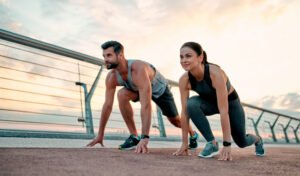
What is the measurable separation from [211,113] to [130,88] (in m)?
0.79

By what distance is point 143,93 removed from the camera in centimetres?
218

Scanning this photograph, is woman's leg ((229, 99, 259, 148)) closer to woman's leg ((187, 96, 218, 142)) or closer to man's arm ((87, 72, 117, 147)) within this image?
woman's leg ((187, 96, 218, 142))

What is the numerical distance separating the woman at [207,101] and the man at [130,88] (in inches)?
12.0

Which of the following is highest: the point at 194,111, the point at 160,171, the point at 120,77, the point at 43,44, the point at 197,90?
the point at 43,44

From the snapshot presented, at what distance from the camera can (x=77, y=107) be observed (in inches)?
120

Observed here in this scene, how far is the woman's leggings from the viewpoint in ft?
6.73

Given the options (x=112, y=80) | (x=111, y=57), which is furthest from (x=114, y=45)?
(x=112, y=80)

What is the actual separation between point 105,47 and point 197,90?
88cm

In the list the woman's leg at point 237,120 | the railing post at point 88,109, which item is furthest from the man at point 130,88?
the railing post at point 88,109

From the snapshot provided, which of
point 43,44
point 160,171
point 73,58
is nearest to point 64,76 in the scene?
point 73,58

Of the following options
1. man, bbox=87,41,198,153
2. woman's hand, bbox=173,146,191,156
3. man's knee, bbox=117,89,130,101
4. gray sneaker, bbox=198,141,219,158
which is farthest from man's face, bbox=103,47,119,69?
gray sneaker, bbox=198,141,219,158

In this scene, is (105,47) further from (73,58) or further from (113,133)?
(113,133)

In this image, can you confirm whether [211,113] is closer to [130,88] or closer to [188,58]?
[188,58]

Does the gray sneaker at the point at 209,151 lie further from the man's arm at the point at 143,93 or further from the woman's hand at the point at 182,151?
the man's arm at the point at 143,93
